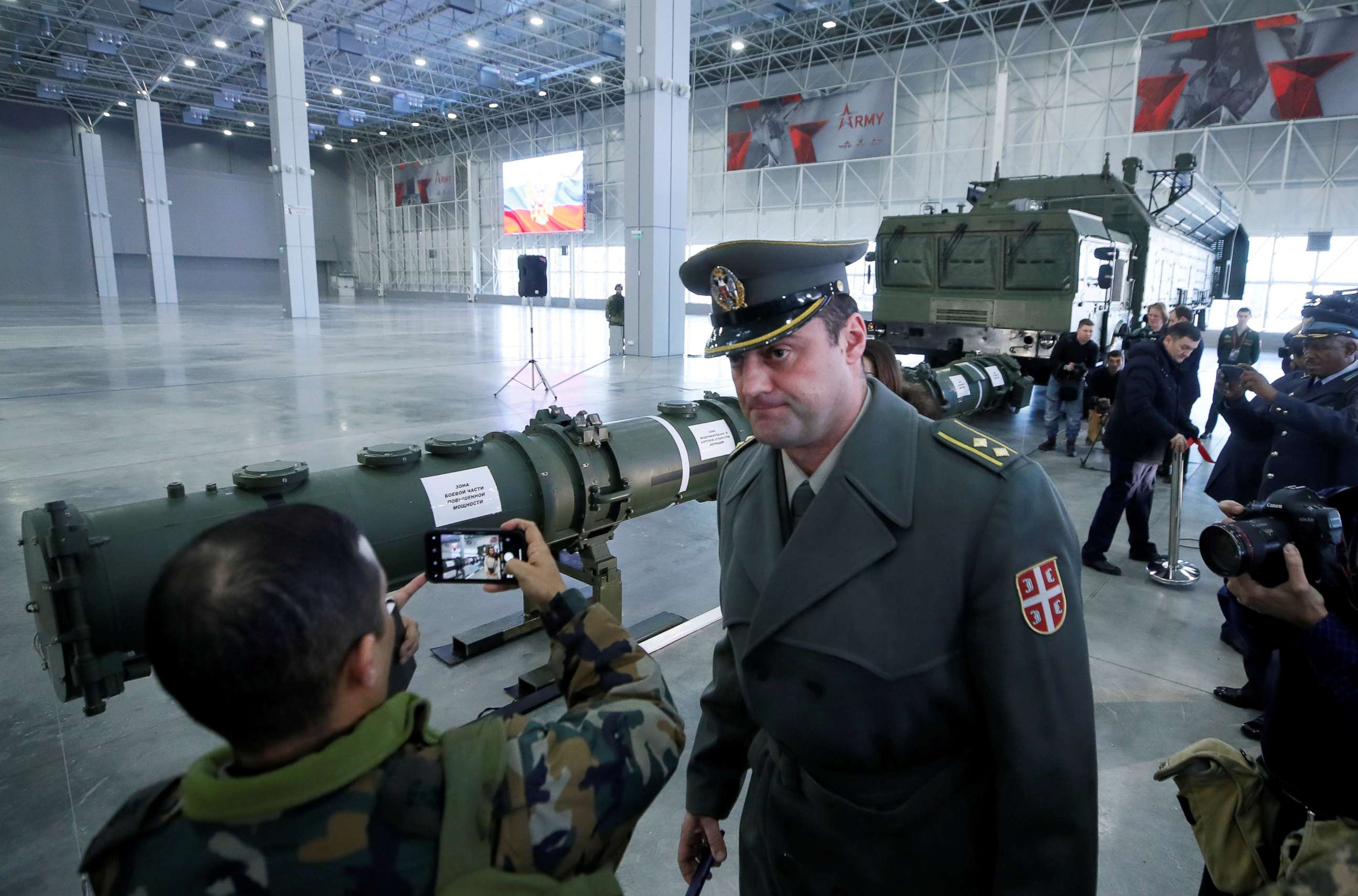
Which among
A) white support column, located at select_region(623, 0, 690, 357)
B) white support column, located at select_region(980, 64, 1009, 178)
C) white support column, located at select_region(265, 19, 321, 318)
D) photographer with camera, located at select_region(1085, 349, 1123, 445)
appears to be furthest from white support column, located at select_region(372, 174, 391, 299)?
photographer with camera, located at select_region(1085, 349, 1123, 445)

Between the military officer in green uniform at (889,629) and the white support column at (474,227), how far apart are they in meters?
37.6

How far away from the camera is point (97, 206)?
3102cm

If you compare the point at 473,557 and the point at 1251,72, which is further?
the point at 1251,72

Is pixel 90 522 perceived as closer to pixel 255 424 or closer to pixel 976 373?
pixel 255 424

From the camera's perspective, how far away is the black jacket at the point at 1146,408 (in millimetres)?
4676

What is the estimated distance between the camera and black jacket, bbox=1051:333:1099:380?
761cm

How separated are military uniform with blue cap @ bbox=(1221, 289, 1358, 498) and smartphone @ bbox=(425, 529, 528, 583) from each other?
3662mm

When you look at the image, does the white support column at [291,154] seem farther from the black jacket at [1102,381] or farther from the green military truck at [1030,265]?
the black jacket at [1102,381]

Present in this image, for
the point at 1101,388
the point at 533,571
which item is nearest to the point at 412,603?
the point at 533,571

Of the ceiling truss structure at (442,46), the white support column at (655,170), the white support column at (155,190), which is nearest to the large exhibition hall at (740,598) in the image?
the white support column at (655,170)

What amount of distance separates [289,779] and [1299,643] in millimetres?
1634

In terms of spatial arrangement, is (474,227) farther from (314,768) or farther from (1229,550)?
(314,768)

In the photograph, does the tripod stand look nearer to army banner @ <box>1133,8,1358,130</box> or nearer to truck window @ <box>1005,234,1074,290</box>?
truck window @ <box>1005,234,1074,290</box>

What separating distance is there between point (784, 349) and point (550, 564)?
1.92 feet
